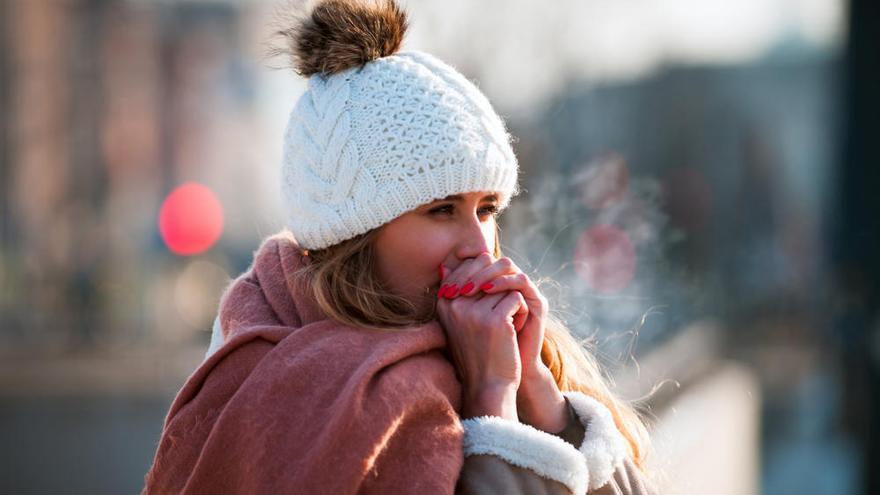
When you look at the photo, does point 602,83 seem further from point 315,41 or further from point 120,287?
point 315,41

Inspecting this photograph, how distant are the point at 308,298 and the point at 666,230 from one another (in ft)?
11.5

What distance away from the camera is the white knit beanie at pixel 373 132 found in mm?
2229

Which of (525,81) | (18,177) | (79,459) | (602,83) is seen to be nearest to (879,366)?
(525,81)

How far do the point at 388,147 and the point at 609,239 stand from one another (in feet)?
9.98

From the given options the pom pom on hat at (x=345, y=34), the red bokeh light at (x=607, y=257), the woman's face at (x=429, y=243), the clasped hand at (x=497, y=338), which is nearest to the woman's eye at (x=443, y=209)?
the woman's face at (x=429, y=243)

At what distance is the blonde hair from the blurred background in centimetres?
37

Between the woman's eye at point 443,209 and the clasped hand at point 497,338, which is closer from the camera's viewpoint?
the clasped hand at point 497,338

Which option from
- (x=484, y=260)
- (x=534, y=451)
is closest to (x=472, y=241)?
(x=484, y=260)

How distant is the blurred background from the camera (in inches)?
202

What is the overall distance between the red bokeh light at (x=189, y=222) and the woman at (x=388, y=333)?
2222 cm

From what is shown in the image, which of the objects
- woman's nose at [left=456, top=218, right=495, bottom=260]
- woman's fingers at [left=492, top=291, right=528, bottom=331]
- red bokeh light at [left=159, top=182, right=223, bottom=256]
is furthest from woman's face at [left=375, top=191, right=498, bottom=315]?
red bokeh light at [left=159, top=182, right=223, bottom=256]

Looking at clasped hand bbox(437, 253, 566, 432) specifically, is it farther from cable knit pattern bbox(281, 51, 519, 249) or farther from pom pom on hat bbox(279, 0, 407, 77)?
pom pom on hat bbox(279, 0, 407, 77)

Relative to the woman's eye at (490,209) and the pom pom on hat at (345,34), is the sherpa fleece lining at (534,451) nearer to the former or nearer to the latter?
the woman's eye at (490,209)

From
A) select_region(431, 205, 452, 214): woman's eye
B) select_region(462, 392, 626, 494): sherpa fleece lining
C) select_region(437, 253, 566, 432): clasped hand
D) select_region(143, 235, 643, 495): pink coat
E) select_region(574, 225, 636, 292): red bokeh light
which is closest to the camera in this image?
select_region(143, 235, 643, 495): pink coat
